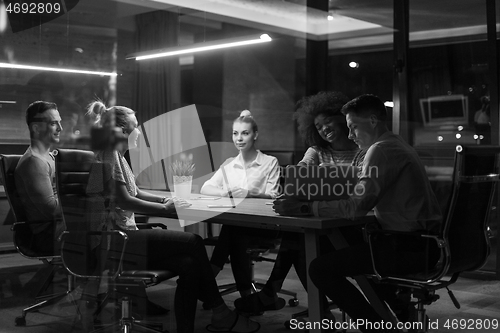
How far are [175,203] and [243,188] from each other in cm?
68

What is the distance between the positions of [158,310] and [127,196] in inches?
25.9

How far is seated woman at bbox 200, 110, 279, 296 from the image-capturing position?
145 inches

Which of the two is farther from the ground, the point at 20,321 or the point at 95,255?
the point at 95,255

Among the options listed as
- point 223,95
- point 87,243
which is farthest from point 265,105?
point 87,243

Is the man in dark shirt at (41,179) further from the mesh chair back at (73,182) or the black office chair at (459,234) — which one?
the black office chair at (459,234)

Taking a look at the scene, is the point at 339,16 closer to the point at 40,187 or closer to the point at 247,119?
the point at 247,119

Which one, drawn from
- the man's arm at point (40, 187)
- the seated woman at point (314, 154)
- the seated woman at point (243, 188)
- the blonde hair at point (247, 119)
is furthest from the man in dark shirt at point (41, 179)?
the blonde hair at point (247, 119)

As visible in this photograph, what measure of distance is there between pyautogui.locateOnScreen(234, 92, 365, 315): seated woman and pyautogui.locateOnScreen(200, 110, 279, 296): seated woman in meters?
0.11

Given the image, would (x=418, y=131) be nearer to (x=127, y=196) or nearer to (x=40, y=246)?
(x=127, y=196)

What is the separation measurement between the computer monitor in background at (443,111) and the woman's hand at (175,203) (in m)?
1.81

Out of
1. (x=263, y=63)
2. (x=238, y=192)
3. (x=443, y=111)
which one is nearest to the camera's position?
(x=238, y=192)

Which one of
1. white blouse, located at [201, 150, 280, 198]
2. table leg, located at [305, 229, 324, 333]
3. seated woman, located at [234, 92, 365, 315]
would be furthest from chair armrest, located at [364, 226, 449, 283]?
white blouse, located at [201, 150, 280, 198]

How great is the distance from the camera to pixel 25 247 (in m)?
3.02

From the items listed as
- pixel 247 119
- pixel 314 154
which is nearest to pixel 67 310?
pixel 314 154
